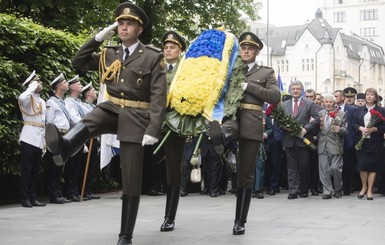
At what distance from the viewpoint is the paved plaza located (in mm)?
8055

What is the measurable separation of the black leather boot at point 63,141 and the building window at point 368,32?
137149mm

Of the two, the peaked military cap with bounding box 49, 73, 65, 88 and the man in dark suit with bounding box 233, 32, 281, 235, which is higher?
the peaked military cap with bounding box 49, 73, 65, 88

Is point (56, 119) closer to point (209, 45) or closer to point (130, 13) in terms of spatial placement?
point (209, 45)

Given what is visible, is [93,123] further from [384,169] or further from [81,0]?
[81,0]

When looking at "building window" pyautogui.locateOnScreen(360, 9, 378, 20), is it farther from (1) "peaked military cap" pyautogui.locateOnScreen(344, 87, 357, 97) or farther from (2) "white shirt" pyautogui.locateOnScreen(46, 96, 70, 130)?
(2) "white shirt" pyautogui.locateOnScreen(46, 96, 70, 130)

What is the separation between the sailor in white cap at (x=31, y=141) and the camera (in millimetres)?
12125

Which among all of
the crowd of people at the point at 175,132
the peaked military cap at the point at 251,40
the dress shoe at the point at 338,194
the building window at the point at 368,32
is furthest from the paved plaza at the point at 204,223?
the building window at the point at 368,32

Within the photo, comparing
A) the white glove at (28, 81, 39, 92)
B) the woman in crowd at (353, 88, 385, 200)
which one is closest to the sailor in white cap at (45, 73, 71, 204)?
the white glove at (28, 81, 39, 92)

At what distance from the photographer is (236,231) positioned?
28.0ft

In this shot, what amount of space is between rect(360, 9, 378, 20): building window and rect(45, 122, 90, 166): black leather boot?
136 meters

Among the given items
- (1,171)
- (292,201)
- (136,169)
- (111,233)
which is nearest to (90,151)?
(1,171)

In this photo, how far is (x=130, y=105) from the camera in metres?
7.46

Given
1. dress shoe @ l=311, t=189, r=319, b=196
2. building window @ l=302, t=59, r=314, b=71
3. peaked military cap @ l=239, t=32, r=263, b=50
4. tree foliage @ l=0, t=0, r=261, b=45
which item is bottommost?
dress shoe @ l=311, t=189, r=319, b=196

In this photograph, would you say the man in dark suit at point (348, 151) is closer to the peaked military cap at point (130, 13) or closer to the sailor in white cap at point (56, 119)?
the sailor in white cap at point (56, 119)
